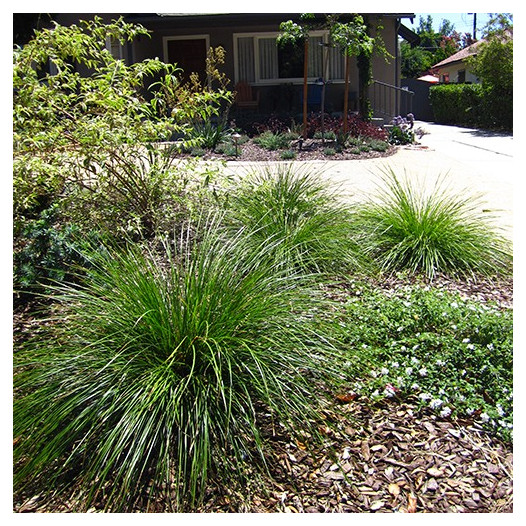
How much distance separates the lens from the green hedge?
22719 millimetres

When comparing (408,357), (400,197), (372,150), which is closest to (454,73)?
(372,150)

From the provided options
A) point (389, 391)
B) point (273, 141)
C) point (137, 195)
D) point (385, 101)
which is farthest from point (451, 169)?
point (389, 391)

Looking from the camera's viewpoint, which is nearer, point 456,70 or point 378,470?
point 378,470

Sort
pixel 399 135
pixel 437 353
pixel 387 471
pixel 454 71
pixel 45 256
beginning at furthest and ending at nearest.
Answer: pixel 454 71, pixel 399 135, pixel 45 256, pixel 437 353, pixel 387 471

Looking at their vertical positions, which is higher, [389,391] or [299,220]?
Result: [299,220]

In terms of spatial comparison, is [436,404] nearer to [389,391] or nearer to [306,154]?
[389,391]

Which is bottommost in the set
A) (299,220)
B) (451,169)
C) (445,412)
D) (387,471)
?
(387,471)

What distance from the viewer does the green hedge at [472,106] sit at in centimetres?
2272

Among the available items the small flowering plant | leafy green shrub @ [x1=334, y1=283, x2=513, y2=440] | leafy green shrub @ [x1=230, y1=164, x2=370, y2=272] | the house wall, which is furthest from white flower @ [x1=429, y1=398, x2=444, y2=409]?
the house wall

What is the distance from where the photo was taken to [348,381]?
10.0ft

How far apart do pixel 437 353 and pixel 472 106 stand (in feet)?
81.7

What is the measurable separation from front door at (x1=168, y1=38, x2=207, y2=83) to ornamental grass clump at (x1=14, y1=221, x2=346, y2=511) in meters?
16.9

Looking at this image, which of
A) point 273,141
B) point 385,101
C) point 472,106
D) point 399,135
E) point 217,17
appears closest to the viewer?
point 273,141

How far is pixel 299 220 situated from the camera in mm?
4773
